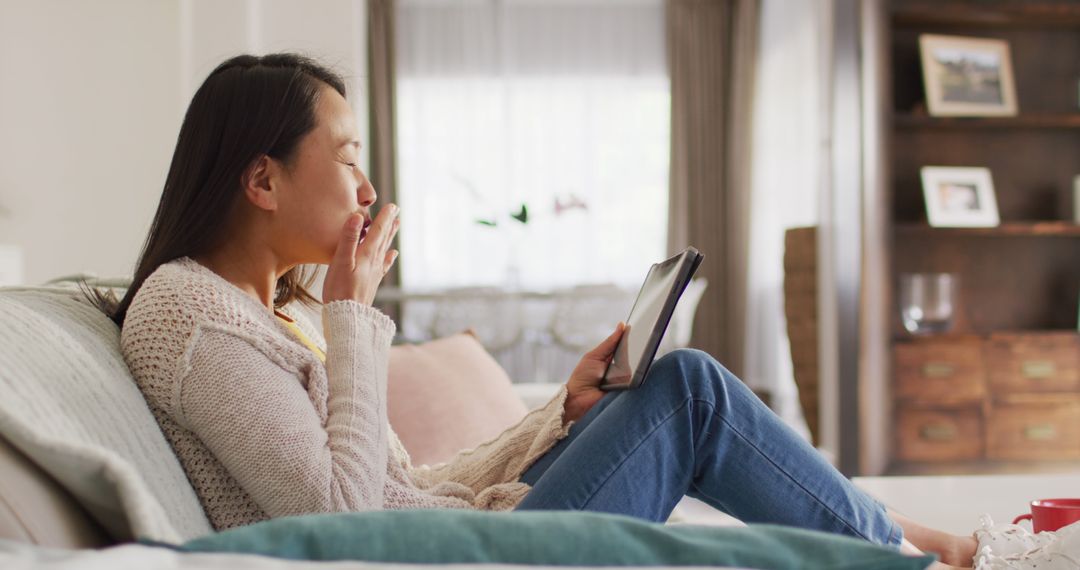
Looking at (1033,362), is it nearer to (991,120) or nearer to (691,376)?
(991,120)

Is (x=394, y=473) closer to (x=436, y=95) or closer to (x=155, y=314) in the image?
(x=155, y=314)

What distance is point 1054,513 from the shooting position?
4.28 feet

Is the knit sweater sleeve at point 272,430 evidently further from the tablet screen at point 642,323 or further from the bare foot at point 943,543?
the bare foot at point 943,543

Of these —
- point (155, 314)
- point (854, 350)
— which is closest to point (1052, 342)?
point (854, 350)

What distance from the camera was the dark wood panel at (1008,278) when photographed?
4039 mm

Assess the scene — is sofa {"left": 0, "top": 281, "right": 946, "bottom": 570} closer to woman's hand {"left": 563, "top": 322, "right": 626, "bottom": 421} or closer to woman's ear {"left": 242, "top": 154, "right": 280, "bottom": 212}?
woman's ear {"left": 242, "top": 154, "right": 280, "bottom": 212}

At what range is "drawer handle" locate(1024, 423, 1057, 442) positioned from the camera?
3.70 m

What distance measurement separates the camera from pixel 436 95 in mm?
6895

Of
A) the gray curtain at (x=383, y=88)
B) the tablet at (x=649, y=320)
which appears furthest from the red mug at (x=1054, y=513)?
the gray curtain at (x=383, y=88)

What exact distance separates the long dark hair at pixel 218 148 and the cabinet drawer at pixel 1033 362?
3101mm

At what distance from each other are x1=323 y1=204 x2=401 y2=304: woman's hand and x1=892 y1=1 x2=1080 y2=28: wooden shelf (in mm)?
3011

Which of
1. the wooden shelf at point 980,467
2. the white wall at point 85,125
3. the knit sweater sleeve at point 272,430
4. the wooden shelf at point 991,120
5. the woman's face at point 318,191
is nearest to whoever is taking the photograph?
the knit sweater sleeve at point 272,430

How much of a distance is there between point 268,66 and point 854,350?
297 centimetres

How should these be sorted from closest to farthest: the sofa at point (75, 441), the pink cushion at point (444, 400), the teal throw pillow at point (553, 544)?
the teal throw pillow at point (553, 544)
the sofa at point (75, 441)
the pink cushion at point (444, 400)
